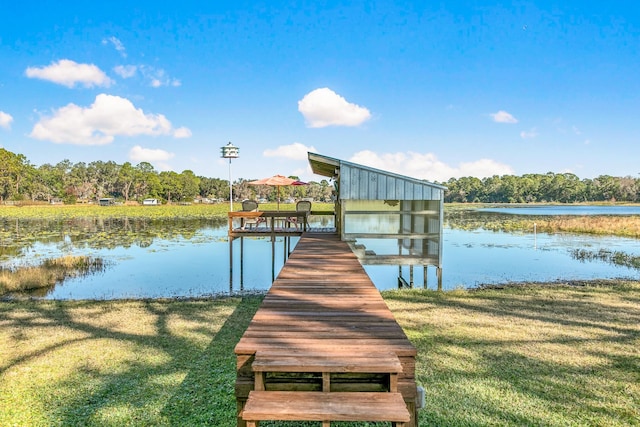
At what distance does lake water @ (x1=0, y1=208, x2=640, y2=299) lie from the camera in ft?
37.0

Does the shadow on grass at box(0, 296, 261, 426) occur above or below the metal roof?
below

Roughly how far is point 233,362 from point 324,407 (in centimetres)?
277

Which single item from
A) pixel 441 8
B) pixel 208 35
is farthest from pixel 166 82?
pixel 441 8

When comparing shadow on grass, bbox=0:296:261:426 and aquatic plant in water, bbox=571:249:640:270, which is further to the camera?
aquatic plant in water, bbox=571:249:640:270

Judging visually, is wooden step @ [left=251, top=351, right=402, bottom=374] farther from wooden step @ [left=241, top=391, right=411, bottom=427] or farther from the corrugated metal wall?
Result: the corrugated metal wall

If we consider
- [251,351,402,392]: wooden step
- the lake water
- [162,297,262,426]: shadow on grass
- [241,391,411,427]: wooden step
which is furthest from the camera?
the lake water

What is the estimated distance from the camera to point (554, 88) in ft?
85.2

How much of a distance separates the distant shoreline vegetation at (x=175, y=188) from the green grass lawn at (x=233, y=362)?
193 ft

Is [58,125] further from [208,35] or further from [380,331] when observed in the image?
[380,331]

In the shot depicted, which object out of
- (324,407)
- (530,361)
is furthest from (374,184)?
(324,407)

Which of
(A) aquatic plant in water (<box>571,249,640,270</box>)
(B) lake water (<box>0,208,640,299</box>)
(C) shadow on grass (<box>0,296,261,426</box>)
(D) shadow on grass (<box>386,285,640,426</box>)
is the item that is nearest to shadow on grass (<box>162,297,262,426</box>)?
(C) shadow on grass (<box>0,296,261,426</box>)

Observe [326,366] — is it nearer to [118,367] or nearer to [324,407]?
[324,407]

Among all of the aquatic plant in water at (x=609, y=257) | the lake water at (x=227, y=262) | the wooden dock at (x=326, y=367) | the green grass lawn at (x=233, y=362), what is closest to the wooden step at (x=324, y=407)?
the wooden dock at (x=326, y=367)

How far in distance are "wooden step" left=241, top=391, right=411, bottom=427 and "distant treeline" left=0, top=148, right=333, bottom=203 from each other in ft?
209
